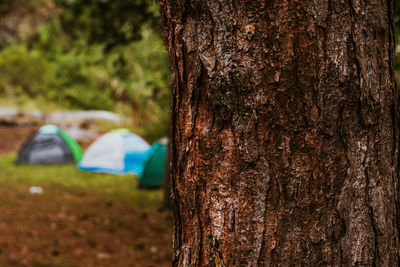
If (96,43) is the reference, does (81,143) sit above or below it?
below

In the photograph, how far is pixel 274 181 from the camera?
3.45 feet

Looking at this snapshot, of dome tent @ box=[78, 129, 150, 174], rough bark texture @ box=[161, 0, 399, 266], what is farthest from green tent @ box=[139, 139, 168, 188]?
rough bark texture @ box=[161, 0, 399, 266]

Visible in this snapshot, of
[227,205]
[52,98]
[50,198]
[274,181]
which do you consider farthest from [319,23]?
[52,98]

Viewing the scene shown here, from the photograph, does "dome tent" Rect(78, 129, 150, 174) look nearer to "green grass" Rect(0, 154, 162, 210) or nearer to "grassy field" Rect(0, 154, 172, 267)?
"green grass" Rect(0, 154, 162, 210)

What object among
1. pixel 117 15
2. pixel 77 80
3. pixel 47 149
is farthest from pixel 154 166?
pixel 77 80

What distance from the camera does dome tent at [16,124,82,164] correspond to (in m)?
8.71

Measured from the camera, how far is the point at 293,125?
1.04m

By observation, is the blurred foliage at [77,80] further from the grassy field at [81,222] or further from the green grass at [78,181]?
the grassy field at [81,222]

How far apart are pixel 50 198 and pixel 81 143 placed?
223 inches

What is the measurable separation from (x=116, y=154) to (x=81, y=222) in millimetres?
3097

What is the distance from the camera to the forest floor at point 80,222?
3.95 metres

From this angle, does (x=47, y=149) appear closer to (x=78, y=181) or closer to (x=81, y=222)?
(x=78, y=181)

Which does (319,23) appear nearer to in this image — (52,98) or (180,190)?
(180,190)

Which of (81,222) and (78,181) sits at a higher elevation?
(78,181)
